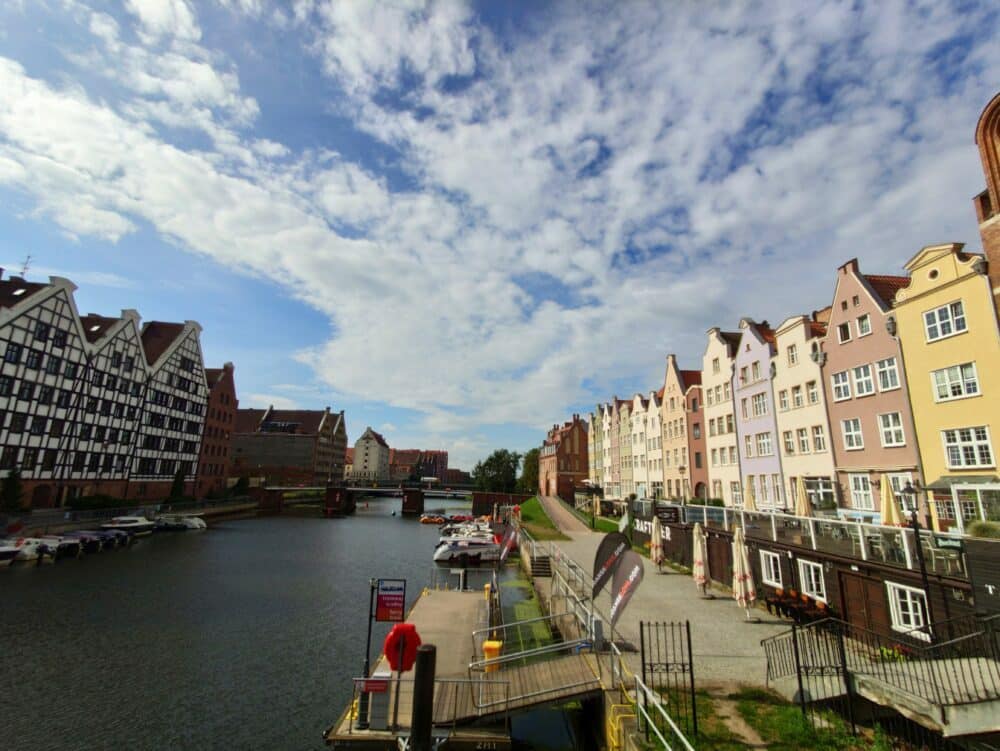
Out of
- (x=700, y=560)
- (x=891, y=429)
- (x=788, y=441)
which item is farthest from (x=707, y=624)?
(x=788, y=441)

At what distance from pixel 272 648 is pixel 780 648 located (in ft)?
58.9

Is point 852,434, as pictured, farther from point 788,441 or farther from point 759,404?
point 759,404

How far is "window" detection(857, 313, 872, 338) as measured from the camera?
978 inches

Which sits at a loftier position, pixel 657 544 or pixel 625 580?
pixel 625 580

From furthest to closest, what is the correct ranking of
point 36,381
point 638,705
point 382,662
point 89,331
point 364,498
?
point 364,498, point 89,331, point 36,381, point 382,662, point 638,705

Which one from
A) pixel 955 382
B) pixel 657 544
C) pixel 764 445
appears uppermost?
pixel 955 382

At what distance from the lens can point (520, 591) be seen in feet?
107

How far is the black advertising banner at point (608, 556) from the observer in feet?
39.5

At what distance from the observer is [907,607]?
14.4m

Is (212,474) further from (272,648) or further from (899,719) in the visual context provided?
(899,719)

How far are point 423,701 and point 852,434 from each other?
2594cm

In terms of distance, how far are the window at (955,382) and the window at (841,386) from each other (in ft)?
17.6

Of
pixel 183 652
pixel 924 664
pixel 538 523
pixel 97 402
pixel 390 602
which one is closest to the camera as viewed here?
pixel 924 664

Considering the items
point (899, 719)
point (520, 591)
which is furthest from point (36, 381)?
point (899, 719)
